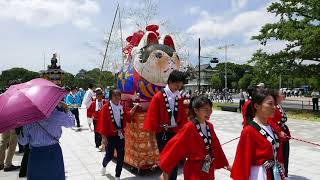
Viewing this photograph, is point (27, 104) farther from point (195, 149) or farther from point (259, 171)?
point (259, 171)

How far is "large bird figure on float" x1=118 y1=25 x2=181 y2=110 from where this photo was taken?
680cm

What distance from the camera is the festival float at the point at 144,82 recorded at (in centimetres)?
655

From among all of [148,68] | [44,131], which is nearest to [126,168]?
[148,68]

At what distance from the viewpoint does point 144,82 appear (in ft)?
22.5

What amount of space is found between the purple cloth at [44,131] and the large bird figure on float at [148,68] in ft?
9.29

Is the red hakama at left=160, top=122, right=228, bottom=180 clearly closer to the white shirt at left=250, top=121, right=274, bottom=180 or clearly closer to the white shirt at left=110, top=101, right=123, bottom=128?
the white shirt at left=250, top=121, right=274, bottom=180

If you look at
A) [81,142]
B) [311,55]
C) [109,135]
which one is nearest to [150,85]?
[109,135]

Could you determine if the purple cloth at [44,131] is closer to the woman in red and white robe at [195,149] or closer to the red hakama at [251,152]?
the woman in red and white robe at [195,149]

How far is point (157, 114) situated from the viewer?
520cm

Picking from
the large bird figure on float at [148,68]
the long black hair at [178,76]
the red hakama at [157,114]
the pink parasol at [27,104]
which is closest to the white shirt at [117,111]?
the large bird figure on float at [148,68]

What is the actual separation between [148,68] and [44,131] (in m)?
3.16

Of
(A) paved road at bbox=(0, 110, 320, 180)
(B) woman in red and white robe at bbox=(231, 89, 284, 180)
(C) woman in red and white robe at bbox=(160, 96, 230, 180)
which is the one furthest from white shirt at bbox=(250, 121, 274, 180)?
(A) paved road at bbox=(0, 110, 320, 180)

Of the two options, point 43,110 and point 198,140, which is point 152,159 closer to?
point 198,140

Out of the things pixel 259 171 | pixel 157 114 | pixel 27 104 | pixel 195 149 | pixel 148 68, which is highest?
pixel 148 68
